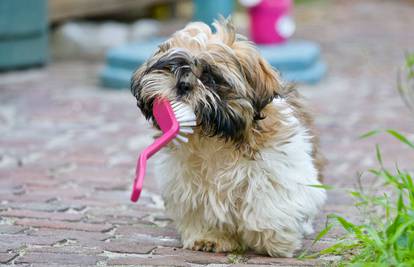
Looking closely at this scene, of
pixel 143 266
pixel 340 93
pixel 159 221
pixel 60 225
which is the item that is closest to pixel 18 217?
pixel 60 225

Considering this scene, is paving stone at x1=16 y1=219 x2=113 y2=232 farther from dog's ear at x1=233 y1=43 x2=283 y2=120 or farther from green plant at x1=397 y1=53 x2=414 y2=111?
green plant at x1=397 y1=53 x2=414 y2=111

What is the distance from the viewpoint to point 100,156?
270 inches

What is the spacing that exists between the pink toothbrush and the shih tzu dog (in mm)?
34

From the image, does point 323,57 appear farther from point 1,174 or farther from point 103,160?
point 1,174

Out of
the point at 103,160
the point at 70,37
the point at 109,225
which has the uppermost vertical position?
the point at 109,225

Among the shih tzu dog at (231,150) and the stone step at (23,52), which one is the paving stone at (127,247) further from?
the stone step at (23,52)

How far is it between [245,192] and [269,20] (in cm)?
659

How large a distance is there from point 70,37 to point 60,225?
8.68 metres

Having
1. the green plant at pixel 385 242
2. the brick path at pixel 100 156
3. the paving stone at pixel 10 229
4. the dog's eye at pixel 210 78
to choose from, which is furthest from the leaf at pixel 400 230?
the paving stone at pixel 10 229

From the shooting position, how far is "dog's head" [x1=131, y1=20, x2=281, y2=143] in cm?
382

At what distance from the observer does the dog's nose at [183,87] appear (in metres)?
3.81

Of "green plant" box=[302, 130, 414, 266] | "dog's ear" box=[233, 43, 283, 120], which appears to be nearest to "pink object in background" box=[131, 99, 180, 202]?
"dog's ear" box=[233, 43, 283, 120]

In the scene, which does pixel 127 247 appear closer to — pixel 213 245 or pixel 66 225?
pixel 213 245

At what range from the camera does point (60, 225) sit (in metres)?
4.76
